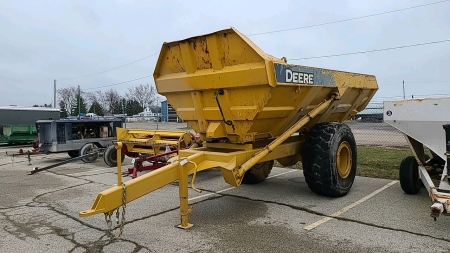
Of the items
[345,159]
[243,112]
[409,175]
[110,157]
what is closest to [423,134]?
[409,175]

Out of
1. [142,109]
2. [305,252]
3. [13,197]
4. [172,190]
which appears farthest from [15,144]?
[142,109]

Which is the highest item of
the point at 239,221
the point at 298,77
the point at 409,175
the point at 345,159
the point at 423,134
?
the point at 298,77

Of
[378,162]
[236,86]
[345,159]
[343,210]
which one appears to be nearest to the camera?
[236,86]

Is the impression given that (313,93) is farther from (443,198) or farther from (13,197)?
(13,197)

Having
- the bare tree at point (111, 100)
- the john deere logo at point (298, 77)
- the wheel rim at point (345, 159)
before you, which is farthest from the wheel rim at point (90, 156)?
the bare tree at point (111, 100)

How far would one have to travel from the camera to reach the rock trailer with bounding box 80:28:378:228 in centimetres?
475

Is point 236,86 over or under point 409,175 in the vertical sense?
over

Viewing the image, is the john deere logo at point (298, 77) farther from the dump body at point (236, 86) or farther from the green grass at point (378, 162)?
the green grass at point (378, 162)

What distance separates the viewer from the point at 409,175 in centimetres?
623

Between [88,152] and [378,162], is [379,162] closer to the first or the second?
[378,162]

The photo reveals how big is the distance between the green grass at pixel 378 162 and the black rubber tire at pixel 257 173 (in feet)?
7.37

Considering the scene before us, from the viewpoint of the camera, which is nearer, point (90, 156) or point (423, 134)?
point (423, 134)

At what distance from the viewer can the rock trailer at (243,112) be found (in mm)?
4754

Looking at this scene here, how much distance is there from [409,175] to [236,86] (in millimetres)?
3424
